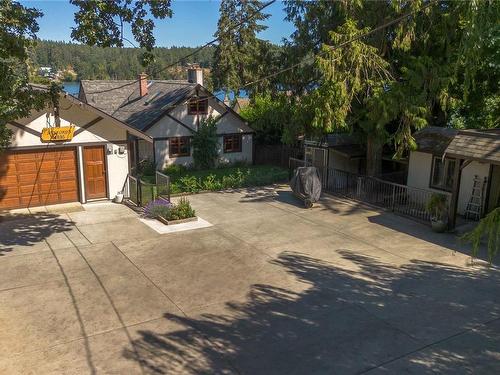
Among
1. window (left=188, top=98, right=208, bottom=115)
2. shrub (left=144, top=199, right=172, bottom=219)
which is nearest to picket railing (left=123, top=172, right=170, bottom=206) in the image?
shrub (left=144, top=199, right=172, bottom=219)

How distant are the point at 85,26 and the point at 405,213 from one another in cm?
1290

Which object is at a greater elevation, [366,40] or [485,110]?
[366,40]

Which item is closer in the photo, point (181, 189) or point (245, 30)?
point (181, 189)

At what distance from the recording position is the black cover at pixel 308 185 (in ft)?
61.1

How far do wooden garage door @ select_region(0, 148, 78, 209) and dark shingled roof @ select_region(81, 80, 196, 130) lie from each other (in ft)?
25.3

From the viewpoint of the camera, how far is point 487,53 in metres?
17.5

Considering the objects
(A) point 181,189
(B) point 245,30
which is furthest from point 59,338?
(B) point 245,30

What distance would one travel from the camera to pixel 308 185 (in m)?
18.7

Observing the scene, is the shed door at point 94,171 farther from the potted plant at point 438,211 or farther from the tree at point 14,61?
the potted plant at point 438,211

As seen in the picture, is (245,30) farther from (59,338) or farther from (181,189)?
(59,338)

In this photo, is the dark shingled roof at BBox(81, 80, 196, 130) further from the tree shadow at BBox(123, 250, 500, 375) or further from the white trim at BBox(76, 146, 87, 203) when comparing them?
the tree shadow at BBox(123, 250, 500, 375)

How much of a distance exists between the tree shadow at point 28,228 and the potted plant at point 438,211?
12.5 meters

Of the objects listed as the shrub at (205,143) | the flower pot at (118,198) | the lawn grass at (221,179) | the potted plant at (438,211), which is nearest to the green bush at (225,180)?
the lawn grass at (221,179)

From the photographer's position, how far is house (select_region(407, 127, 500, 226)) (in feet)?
47.0
